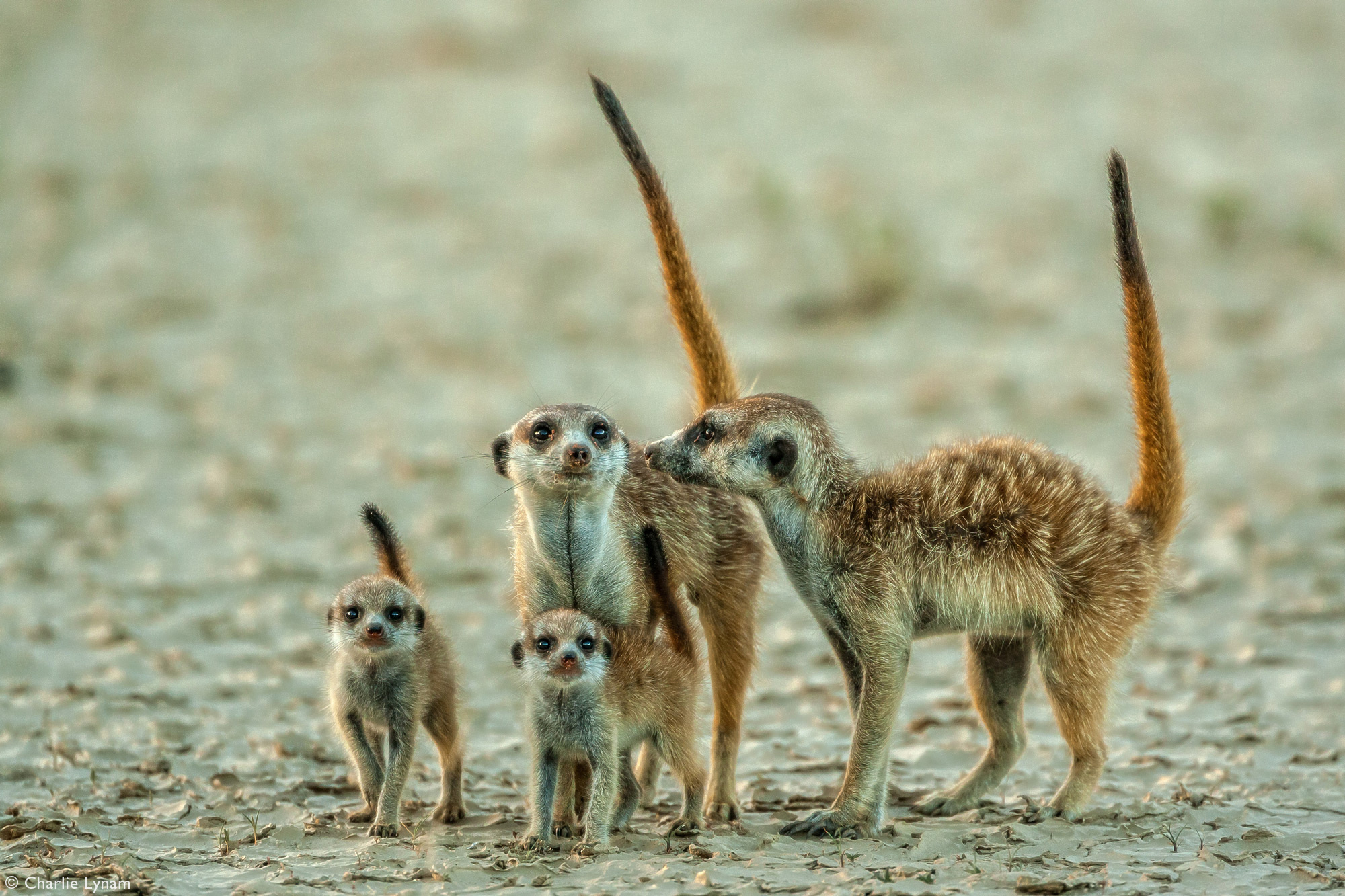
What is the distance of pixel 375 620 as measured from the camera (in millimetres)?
5848

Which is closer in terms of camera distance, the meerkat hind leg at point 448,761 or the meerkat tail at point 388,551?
the meerkat hind leg at point 448,761

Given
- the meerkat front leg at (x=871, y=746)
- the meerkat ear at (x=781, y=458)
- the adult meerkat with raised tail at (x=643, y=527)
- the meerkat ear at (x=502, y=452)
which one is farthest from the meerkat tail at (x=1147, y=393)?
the meerkat ear at (x=502, y=452)

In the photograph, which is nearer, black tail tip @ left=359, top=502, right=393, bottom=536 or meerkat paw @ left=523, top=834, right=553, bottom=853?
meerkat paw @ left=523, top=834, right=553, bottom=853

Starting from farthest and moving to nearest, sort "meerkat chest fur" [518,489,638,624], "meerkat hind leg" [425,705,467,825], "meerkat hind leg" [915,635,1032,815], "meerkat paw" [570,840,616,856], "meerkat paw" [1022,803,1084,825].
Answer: "meerkat hind leg" [915,635,1032,815], "meerkat hind leg" [425,705,467,825], "meerkat chest fur" [518,489,638,624], "meerkat paw" [1022,803,1084,825], "meerkat paw" [570,840,616,856]

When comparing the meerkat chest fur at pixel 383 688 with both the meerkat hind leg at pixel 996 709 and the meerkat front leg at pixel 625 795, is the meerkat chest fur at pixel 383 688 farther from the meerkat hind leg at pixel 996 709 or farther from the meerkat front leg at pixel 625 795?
the meerkat hind leg at pixel 996 709

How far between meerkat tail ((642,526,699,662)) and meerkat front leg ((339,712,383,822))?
1.21 metres

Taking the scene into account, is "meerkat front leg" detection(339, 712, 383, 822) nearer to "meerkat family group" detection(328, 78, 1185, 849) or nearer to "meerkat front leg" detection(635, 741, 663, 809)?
"meerkat family group" detection(328, 78, 1185, 849)

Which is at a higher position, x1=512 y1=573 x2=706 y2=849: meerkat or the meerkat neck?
the meerkat neck

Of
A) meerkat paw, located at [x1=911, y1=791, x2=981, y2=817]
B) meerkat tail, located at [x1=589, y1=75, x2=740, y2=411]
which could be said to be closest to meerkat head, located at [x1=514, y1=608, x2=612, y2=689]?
meerkat tail, located at [x1=589, y1=75, x2=740, y2=411]

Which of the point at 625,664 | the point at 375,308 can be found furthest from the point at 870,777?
the point at 375,308

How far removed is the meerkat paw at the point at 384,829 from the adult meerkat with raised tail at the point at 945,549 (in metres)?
1.43

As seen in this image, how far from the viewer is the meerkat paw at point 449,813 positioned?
6000 mm

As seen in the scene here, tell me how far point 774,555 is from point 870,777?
4.11 ft

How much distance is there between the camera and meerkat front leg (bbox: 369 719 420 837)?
5688 millimetres
